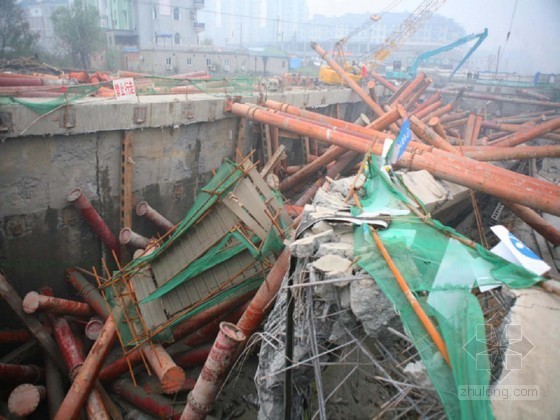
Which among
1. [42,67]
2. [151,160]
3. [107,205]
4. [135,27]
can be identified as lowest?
[107,205]

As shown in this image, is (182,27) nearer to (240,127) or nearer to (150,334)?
(240,127)

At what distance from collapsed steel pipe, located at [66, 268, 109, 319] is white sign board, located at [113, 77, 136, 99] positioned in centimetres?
422

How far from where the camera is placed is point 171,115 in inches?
363

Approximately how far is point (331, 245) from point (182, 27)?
52985 millimetres

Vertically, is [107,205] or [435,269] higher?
[435,269]

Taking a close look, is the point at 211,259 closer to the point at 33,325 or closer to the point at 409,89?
the point at 33,325

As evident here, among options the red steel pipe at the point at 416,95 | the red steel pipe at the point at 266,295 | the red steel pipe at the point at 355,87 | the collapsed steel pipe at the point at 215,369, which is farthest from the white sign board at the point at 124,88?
the red steel pipe at the point at 416,95

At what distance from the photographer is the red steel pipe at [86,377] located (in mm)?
5480

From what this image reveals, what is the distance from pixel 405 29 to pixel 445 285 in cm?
Result: 3666

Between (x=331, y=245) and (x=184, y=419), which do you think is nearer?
(x=331, y=245)

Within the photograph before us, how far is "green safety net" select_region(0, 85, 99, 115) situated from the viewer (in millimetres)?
6879

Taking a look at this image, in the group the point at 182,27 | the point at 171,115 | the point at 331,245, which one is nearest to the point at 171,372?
the point at 331,245

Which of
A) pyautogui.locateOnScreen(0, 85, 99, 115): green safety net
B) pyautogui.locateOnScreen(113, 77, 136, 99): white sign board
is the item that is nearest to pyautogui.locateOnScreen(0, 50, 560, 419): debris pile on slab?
pyautogui.locateOnScreen(0, 85, 99, 115): green safety net

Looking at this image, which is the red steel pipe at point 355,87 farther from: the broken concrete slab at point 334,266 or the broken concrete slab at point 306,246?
the broken concrete slab at point 334,266
